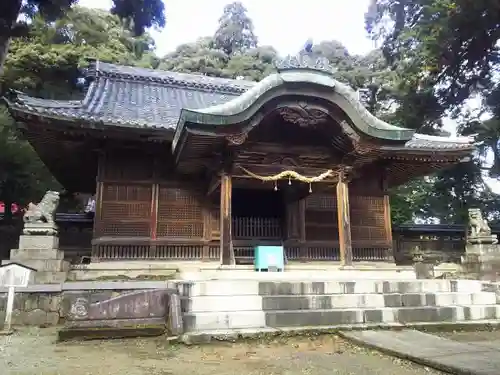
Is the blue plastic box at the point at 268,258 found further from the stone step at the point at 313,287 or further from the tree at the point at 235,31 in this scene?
the tree at the point at 235,31

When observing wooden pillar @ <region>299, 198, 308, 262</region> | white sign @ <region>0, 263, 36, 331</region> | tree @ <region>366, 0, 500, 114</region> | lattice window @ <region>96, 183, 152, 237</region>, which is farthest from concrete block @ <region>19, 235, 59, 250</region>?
tree @ <region>366, 0, 500, 114</region>

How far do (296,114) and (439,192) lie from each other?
14.5 metres

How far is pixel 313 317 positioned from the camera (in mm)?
6598

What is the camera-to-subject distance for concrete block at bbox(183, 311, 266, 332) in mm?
6158

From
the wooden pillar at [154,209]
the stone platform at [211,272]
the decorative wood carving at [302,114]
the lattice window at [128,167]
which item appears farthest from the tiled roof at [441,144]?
the lattice window at [128,167]

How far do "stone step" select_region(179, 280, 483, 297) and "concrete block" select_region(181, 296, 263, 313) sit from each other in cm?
16

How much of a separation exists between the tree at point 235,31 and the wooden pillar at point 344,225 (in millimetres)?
39412

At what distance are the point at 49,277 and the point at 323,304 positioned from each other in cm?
575

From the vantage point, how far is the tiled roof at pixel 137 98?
9.65 metres

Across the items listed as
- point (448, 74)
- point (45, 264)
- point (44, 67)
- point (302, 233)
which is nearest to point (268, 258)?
point (302, 233)

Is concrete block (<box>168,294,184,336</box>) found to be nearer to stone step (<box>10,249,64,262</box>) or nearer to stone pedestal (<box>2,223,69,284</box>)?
stone pedestal (<box>2,223,69,284</box>)

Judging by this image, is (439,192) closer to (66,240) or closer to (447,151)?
(447,151)

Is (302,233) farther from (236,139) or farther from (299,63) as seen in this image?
(299,63)

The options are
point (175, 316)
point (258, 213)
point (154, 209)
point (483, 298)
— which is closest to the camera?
point (175, 316)
